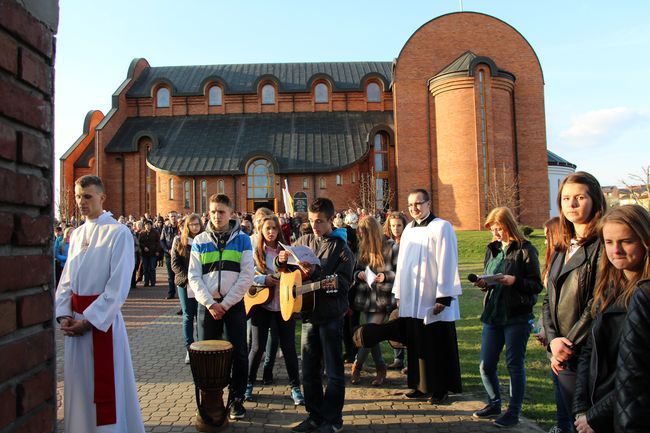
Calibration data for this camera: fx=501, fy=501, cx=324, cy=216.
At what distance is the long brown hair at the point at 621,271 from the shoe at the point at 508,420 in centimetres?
250

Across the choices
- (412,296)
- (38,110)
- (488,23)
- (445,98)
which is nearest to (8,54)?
(38,110)

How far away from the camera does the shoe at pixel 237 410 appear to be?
212 inches

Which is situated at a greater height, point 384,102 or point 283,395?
point 384,102

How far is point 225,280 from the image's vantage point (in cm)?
541

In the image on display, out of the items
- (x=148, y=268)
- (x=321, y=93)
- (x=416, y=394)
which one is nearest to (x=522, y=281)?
(x=416, y=394)

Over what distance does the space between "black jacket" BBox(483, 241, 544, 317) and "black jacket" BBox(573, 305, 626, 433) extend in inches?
84.1

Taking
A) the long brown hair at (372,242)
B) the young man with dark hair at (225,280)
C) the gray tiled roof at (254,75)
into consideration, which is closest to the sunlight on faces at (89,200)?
the young man with dark hair at (225,280)

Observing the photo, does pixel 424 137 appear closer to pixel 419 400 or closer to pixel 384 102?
pixel 384 102

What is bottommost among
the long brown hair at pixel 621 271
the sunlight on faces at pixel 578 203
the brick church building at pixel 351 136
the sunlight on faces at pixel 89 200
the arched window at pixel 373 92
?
the long brown hair at pixel 621 271

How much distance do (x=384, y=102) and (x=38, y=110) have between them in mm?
38089

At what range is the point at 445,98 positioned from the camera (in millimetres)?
31484

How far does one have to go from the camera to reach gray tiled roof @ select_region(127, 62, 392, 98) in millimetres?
38875

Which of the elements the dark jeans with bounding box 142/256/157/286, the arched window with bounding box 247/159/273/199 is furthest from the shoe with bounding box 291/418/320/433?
the arched window with bounding box 247/159/273/199

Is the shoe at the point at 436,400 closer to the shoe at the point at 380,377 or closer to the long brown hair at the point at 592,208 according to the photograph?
the shoe at the point at 380,377
